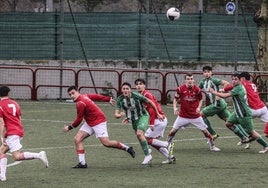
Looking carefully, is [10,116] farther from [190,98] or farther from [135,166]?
[190,98]

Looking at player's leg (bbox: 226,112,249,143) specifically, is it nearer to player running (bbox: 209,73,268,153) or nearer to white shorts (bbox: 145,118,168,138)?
player running (bbox: 209,73,268,153)

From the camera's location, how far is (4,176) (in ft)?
50.5

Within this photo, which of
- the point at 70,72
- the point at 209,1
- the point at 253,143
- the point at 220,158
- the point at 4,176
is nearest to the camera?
the point at 4,176

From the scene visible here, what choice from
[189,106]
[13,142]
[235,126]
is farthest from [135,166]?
[235,126]

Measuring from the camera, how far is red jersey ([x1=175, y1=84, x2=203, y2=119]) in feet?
66.0

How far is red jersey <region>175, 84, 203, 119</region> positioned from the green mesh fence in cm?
1463

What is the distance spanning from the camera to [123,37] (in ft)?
121

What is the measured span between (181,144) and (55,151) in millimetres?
3364

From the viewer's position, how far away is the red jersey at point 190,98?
20.1 meters

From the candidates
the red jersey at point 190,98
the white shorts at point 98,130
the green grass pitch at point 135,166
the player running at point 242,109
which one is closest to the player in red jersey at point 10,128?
the green grass pitch at point 135,166

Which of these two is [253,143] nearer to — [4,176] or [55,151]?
[55,151]

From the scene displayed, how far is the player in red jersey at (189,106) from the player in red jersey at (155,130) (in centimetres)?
101

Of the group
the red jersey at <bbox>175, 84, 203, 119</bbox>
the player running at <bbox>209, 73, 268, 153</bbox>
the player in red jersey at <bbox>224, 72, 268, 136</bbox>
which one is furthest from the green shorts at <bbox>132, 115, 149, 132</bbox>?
the player in red jersey at <bbox>224, 72, 268, 136</bbox>

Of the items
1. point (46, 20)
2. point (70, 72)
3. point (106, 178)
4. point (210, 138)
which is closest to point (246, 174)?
point (106, 178)
